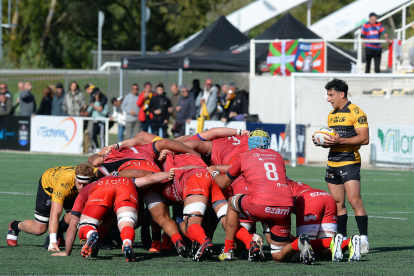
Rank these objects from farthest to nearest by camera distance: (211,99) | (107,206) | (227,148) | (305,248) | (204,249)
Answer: (211,99), (227,148), (107,206), (204,249), (305,248)

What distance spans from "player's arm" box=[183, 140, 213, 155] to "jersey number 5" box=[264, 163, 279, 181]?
1.73 metres

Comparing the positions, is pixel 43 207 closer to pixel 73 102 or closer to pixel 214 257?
pixel 214 257

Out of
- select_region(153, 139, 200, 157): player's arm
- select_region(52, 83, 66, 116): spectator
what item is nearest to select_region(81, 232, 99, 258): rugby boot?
select_region(153, 139, 200, 157): player's arm

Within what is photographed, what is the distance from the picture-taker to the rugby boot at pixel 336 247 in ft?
21.6

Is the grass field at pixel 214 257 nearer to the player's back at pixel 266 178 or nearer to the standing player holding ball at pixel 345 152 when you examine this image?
the standing player holding ball at pixel 345 152

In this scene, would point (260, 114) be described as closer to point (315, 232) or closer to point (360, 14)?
point (360, 14)

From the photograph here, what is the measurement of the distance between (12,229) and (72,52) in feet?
158

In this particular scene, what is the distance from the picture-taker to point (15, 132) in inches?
843

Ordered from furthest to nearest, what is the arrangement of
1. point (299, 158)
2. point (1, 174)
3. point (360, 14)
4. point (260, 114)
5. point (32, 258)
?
point (360, 14) < point (260, 114) < point (299, 158) < point (1, 174) < point (32, 258)

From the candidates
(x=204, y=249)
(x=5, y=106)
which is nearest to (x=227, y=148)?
(x=204, y=249)

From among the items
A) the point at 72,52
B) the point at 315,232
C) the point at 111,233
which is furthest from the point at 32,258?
the point at 72,52

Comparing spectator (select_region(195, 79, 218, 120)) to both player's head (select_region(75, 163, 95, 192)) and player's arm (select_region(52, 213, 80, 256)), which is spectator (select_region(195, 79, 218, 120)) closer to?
player's head (select_region(75, 163, 95, 192))

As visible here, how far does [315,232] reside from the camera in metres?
6.95

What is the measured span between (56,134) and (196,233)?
15.0 m
